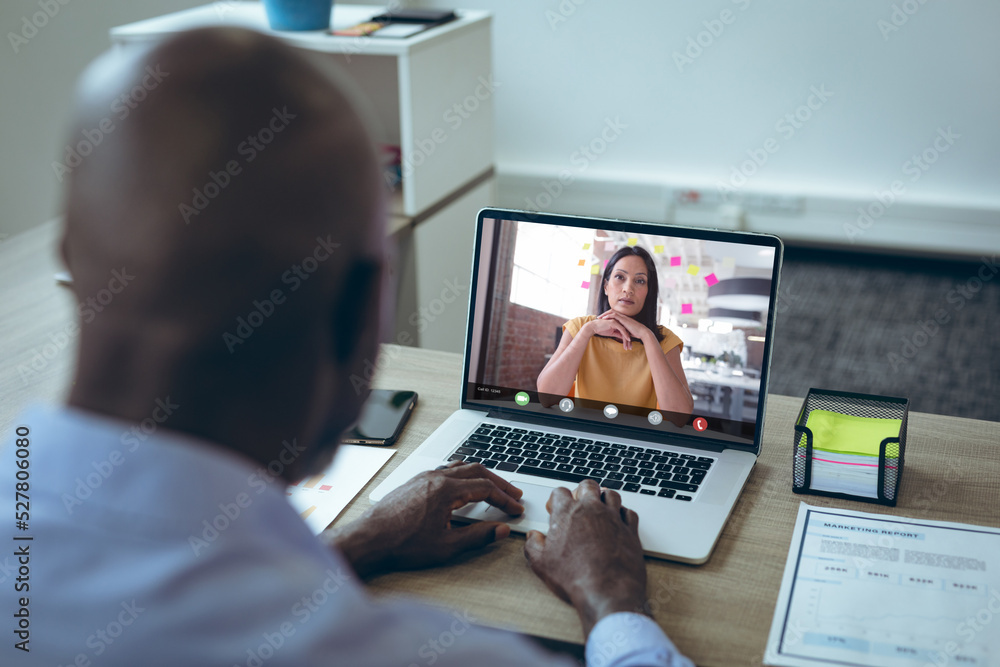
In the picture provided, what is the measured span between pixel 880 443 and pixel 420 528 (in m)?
0.53

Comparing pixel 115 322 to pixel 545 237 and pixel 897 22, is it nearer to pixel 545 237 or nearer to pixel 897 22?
pixel 545 237

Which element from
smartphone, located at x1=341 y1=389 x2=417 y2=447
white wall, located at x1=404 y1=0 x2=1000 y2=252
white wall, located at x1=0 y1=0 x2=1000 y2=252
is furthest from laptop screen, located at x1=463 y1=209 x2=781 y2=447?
white wall, located at x1=404 y1=0 x2=1000 y2=252

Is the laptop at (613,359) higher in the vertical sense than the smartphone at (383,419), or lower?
higher

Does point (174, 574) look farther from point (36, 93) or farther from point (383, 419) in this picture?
point (36, 93)

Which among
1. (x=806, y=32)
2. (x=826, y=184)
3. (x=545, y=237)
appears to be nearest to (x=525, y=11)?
(x=806, y=32)

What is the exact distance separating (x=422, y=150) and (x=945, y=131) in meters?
2.44

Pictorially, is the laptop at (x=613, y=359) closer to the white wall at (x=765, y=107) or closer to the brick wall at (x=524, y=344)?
the brick wall at (x=524, y=344)

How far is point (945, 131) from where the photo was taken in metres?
3.68

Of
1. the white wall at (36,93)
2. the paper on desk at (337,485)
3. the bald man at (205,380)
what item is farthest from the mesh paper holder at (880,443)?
the white wall at (36,93)

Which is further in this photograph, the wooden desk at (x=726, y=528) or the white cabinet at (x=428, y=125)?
the white cabinet at (x=428, y=125)

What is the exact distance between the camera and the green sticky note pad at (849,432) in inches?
41.9

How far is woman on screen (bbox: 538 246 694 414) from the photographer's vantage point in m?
1.16

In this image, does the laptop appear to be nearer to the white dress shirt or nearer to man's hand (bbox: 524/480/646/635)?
man's hand (bbox: 524/480/646/635)

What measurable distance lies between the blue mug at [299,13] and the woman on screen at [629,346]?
4.96 ft
